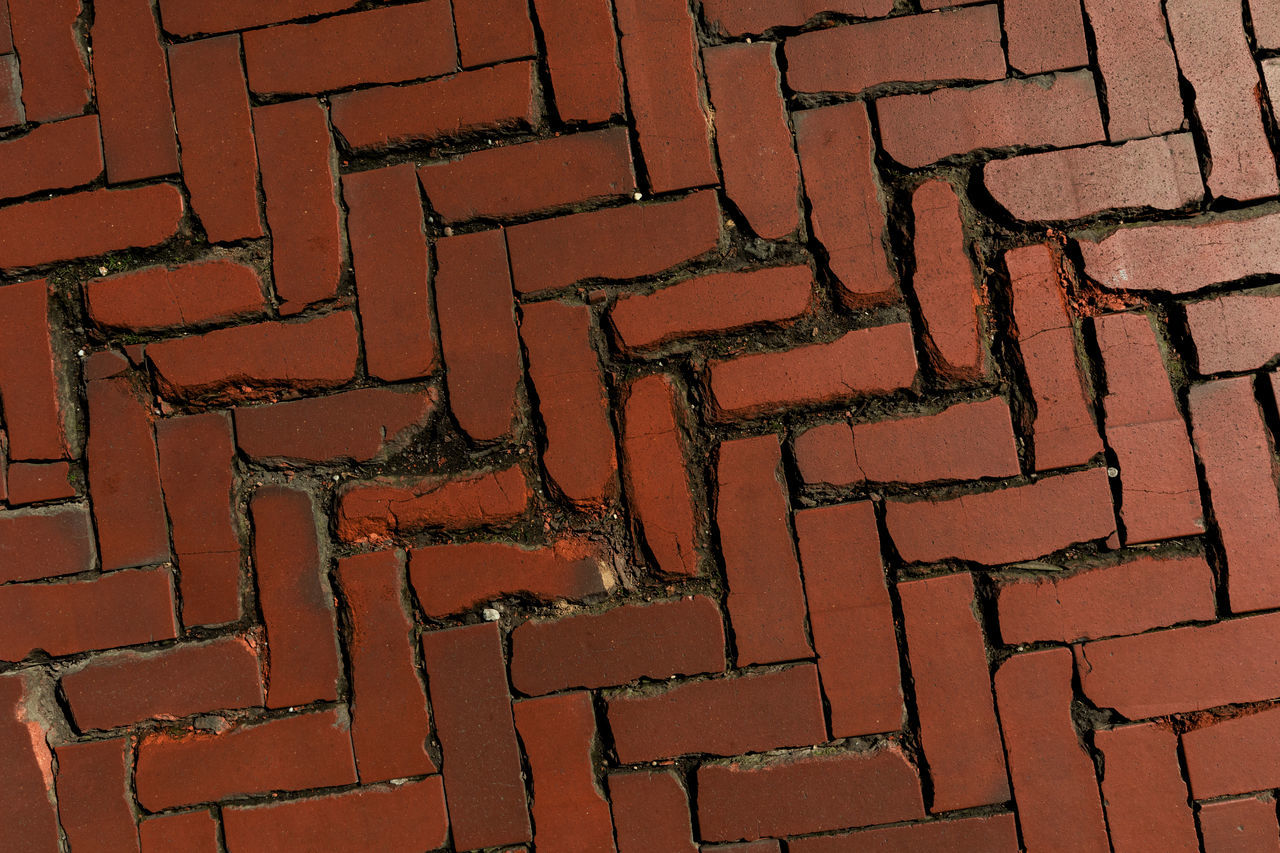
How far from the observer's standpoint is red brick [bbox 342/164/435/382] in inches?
89.2

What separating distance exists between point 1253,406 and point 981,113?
41.7 inches

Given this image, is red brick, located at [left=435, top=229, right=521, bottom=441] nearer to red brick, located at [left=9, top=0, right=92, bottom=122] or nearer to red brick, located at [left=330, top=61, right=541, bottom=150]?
red brick, located at [left=330, top=61, right=541, bottom=150]

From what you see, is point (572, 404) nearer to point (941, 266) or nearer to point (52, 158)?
point (941, 266)

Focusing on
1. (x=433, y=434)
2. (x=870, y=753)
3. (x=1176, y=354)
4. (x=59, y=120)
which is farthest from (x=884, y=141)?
(x=59, y=120)

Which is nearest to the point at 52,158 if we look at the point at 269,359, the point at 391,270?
the point at 269,359

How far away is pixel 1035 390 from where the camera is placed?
7.31 ft

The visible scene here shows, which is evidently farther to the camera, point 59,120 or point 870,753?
point 59,120

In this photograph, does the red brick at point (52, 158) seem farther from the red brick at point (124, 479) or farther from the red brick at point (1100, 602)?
the red brick at point (1100, 602)

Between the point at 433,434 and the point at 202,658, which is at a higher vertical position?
the point at 433,434

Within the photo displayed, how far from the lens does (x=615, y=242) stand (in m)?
2.26

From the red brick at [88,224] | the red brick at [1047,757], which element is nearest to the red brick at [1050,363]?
the red brick at [1047,757]

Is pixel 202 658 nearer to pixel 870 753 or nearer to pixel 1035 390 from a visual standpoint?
pixel 870 753

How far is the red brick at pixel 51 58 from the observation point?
2.35 m

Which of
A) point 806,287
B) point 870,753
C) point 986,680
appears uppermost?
point 806,287
